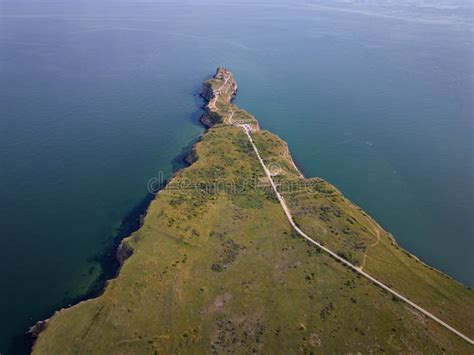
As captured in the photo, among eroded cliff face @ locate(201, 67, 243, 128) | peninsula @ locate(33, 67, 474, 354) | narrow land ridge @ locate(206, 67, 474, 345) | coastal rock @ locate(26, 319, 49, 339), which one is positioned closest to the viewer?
peninsula @ locate(33, 67, 474, 354)

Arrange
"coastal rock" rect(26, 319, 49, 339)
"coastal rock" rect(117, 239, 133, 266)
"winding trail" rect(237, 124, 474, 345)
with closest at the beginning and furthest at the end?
"coastal rock" rect(26, 319, 49, 339), "winding trail" rect(237, 124, 474, 345), "coastal rock" rect(117, 239, 133, 266)

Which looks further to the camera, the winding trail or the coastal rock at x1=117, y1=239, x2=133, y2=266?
the coastal rock at x1=117, y1=239, x2=133, y2=266

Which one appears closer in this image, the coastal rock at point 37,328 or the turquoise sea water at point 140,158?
the coastal rock at point 37,328

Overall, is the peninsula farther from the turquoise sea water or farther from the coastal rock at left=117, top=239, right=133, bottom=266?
the turquoise sea water

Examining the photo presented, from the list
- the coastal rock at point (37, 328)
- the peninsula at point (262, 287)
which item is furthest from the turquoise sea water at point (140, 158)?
the peninsula at point (262, 287)

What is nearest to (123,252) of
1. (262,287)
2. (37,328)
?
(37,328)

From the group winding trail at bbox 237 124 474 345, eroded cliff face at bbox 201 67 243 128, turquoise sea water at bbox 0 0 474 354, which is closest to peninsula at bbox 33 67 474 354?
winding trail at bbox 237 124 474 345

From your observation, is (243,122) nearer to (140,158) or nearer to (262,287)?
(140,158)

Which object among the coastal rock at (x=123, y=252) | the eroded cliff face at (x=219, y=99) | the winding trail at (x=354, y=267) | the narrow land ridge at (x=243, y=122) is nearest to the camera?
the winding trail at (x=354, y=267)

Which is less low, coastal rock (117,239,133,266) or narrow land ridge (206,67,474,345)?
narrow land ridge (206,67,474,345)

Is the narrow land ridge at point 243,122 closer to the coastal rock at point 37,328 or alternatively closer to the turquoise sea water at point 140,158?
the turquoise sea water at point 140,158
